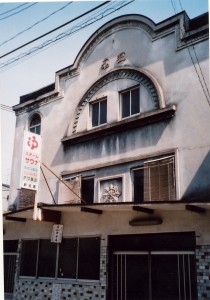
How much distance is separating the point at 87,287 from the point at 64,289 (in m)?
1.05

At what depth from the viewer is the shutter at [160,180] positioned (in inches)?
401

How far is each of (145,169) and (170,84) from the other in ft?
9.57

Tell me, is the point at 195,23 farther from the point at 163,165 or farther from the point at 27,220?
the point at 27,220

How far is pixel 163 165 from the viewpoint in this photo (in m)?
10.4

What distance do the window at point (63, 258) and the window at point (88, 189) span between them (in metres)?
1.46

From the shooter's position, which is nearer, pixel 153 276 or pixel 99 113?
pixel 153 276

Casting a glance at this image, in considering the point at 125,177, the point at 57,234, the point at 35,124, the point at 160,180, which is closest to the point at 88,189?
the point at 125,177

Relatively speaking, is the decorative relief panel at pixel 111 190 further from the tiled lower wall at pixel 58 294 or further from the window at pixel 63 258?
the tiled lower wall at pixel 58 294

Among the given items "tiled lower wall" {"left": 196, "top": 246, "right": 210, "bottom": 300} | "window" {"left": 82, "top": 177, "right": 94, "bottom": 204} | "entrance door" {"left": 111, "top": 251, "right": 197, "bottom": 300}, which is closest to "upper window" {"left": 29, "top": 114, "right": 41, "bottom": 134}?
"window" {"left": 82, "top": 177, "right": 94, "bottom": 204}

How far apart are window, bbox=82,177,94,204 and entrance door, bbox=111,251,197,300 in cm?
231

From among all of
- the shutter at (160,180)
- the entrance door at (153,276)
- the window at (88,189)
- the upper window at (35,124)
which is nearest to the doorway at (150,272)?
the entrance door at (153,276)

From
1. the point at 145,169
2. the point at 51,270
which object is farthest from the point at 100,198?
the point at 51,270

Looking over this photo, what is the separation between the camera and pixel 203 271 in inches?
344

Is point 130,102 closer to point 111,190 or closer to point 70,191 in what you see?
point 111,190
